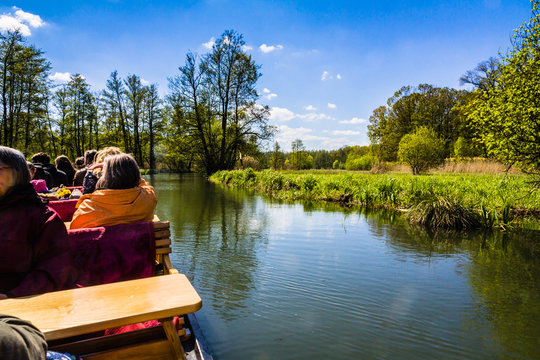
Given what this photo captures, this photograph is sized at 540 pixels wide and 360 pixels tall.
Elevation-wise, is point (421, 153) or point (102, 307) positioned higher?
point (421, 153)

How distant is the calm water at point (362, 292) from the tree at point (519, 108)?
8.04 ft

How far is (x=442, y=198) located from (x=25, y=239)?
30.8 ft

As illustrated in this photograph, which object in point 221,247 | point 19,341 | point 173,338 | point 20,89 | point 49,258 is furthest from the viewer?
point 20,89

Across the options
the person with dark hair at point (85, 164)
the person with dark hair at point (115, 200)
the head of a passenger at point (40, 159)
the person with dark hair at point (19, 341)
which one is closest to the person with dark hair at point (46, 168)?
the head of a passenger at point (40, 159)

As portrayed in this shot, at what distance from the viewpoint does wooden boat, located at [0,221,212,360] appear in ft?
4.37

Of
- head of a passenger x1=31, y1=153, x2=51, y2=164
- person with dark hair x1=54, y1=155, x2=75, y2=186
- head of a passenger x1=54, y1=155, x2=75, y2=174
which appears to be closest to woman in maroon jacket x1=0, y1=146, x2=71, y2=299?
head of a passenger x1=31, y1=153, x2=51, y2=164

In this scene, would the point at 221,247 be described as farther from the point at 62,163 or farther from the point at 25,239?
the point at 62,163

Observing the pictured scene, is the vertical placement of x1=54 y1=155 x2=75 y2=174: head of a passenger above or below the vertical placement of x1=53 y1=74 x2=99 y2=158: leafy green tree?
below

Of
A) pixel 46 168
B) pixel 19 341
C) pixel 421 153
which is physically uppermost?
pixel 421 153

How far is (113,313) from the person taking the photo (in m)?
1.40

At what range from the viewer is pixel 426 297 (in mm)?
4172

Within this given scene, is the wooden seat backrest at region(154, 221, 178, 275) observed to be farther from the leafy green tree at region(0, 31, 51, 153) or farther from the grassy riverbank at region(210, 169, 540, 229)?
the leafy green tree at region(0, 31, 51, 153)

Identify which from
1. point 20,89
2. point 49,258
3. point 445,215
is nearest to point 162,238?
point 49,258

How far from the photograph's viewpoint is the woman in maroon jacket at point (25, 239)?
73.5 inches
